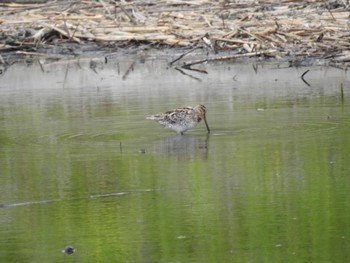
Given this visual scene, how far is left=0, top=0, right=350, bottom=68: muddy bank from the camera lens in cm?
1994

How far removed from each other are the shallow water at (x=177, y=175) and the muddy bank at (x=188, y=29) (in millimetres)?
3472

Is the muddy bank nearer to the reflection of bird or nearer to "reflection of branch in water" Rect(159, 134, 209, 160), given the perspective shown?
the reflection of bird

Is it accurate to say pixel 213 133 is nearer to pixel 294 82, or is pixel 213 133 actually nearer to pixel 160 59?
pixel 294 82

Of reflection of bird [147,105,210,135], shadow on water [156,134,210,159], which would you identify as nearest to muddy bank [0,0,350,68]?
reflection of bird [147,105,210,135]

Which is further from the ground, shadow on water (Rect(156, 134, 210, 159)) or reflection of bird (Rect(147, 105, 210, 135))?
reflection of bird (Rect(147, 105, 210, 135))

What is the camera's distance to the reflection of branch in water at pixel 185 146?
1060cm

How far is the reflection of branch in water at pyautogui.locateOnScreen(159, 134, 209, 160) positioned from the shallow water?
0.7 inches

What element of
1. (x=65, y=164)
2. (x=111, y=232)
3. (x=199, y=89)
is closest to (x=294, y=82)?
(x=199, y=89)

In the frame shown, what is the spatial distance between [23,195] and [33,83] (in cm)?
882

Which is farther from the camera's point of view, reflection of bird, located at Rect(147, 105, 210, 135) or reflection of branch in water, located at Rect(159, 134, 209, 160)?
reflection of bird, located at Rect(147, 105, 210, 135)

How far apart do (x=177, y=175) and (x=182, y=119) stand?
7.71ft

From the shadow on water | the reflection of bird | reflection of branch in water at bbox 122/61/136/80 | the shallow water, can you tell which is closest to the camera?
the shallow water

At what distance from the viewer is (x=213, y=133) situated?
466 inches

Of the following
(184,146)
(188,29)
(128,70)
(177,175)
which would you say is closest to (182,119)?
(184,146)
